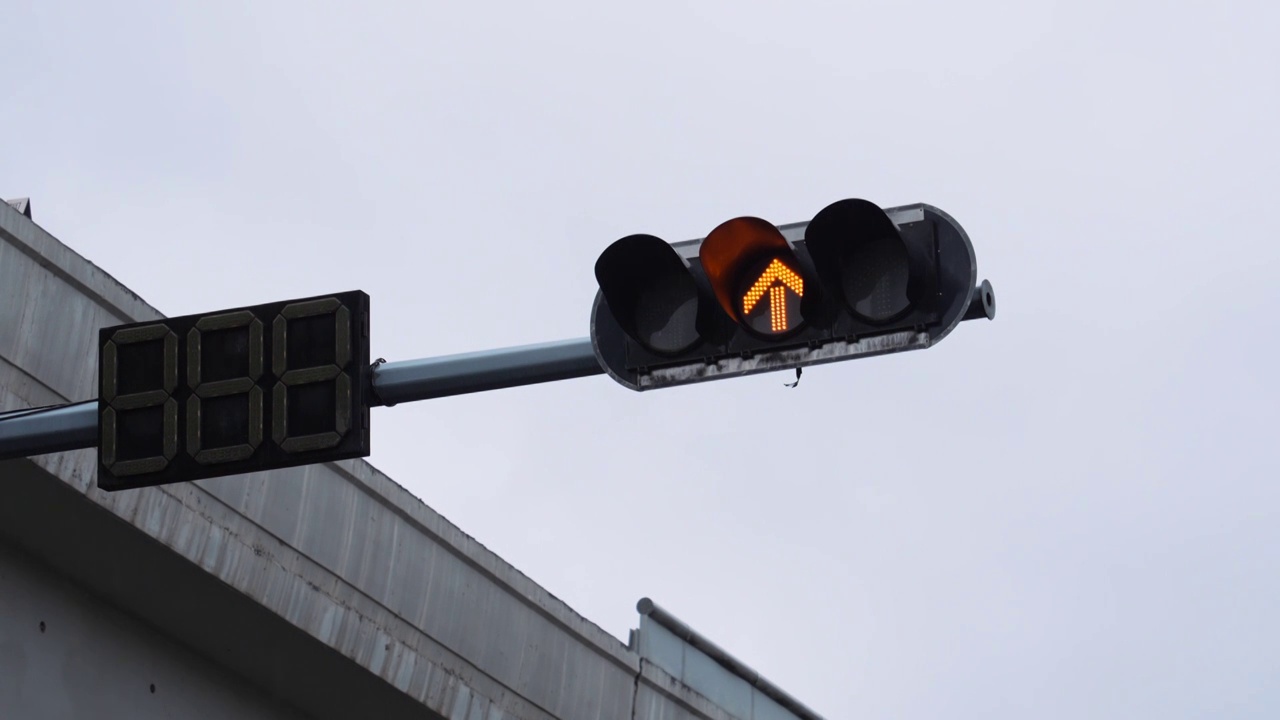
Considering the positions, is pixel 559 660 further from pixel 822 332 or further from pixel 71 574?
pixel 822 332

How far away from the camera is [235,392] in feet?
24.8

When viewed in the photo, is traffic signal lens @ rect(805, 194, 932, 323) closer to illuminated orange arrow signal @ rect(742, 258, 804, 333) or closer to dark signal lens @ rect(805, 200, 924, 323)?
dark signal lens @ rect(805, 200, 924, 323)

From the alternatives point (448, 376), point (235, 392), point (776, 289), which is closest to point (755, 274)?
point (776, 289)

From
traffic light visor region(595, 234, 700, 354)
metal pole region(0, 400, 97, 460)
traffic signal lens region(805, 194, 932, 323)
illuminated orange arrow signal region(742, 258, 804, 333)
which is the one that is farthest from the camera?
metal pole region(0, 400, 97, 460)

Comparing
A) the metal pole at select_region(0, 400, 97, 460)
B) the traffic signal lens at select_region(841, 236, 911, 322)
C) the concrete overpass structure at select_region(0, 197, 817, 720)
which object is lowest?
the metal pole at select_region(0, 400, 97, 460)

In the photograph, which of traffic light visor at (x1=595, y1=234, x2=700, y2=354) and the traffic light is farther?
traffic light visor at (x1=595, y1=234, x2=700, y2=354)

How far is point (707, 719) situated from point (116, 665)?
7924mm

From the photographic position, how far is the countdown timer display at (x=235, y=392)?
7.35m

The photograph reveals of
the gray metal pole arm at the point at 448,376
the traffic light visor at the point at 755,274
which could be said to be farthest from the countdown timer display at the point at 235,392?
the traffic light visor at the point at 755,274

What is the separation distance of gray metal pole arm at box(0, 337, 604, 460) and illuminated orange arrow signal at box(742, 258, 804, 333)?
64 cm

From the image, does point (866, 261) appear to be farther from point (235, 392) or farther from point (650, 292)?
point (235, 392)

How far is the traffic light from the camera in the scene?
655cm

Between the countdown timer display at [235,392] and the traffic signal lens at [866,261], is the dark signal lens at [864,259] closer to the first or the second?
the traffic signal lens at [866,261]

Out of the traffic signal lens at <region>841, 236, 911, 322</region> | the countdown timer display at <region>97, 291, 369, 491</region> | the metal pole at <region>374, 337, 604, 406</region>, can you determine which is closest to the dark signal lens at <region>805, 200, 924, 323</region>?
the traffic signal lens at <region>841, 236, 911, 322</region>
